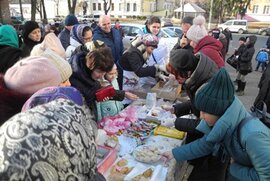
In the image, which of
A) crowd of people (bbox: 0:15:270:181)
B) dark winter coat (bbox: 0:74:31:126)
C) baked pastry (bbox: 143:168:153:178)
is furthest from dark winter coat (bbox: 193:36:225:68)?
dark winter coat (bbox: 0:74:31:126)

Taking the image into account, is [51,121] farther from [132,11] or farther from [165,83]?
[132,11]

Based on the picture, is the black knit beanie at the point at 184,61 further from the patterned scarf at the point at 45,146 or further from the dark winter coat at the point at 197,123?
the patterned scarf at the point at 45,146

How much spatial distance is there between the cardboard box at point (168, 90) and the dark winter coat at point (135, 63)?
26 centimetres

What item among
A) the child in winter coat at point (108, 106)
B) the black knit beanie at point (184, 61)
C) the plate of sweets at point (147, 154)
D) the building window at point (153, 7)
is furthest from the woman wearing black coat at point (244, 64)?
the building window at point (153, 7)

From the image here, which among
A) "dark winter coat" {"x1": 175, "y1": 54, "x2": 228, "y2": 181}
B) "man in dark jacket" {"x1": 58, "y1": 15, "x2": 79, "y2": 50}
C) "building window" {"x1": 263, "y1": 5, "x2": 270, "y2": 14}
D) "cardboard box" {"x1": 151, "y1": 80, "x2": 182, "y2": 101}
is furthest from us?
"building window" {"x1": 263, "y1": 5, "x2": 270, "y2": 14}

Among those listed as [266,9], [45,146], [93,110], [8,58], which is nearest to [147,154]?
[93,110]

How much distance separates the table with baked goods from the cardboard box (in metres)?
0.42

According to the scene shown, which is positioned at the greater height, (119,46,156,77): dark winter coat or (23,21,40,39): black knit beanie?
(23,21,40,39): black knit beanie

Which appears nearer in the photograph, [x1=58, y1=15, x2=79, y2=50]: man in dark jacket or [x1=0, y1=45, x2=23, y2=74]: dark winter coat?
[x1=0, y1=45, x2=23, y2=74]: dark winter coat

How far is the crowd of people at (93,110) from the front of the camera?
0.80 m

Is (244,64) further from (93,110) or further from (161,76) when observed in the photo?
(93,110)

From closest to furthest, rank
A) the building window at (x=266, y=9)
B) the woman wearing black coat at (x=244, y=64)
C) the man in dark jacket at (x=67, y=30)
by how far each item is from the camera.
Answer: the man in dark jacket at (x=67, y=30) → the woman wearing black coat at (x=244, y=64) → the building window at (x=266, y=9)

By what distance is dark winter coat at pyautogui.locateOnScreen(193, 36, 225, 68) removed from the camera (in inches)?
126

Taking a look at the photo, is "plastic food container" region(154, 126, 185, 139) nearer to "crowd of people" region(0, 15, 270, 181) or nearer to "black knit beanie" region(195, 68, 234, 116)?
"crowd of people" region(0, 15, 270, 181)
